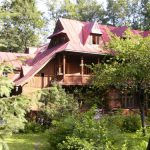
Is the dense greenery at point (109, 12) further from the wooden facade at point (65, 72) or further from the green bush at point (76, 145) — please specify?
the green bush at point (76, 145)

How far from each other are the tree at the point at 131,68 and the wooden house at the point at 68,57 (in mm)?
6807

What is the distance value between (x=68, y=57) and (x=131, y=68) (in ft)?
40.8

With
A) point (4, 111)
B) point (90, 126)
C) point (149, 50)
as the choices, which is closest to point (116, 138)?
point (90, 126)

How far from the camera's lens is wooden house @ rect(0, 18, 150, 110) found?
31.0 m

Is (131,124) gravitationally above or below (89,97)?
below

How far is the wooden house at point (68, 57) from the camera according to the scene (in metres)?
31.0

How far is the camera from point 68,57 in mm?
Result: 32875

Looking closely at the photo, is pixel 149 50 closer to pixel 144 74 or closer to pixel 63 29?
pixel 144 74

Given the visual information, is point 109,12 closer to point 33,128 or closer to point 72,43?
point 72,43

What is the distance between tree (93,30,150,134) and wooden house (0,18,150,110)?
6807 mm

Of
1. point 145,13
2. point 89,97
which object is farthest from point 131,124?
point 145,13

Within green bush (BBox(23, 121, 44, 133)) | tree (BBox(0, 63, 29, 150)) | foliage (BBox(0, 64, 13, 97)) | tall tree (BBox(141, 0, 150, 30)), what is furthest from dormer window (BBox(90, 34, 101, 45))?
tree (BBox(0, 63, 29, 150))

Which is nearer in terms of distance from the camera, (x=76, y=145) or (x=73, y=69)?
(x=76, y=145)

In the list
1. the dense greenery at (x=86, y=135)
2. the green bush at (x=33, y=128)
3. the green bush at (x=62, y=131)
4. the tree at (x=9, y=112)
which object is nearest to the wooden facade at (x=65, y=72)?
the green bush at (x=33, y=128)
